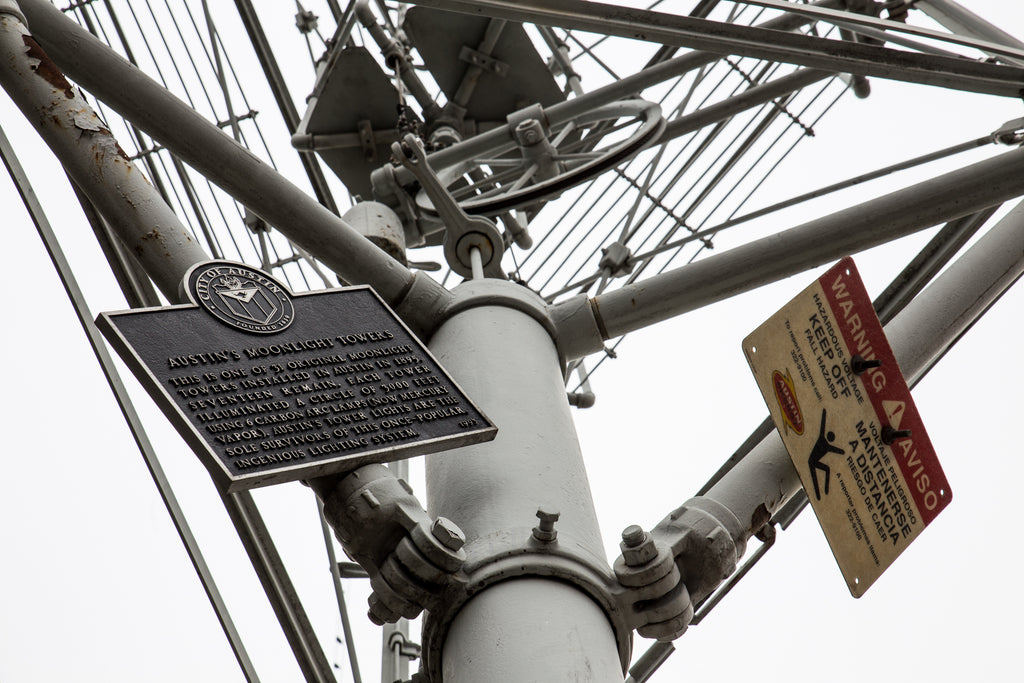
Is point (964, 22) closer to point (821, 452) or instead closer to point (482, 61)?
point (821, 452)

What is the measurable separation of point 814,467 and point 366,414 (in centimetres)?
192

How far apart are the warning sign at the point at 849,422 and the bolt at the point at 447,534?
4.85ft

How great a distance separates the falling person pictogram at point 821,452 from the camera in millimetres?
4812

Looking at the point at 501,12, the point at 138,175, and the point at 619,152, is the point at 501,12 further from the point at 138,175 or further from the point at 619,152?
the point at 619,152

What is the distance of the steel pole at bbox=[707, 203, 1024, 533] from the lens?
4883mm

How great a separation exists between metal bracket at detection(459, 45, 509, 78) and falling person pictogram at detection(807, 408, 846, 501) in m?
6.11

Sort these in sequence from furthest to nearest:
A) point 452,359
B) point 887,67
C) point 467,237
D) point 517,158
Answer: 1. point 517,158
2. point 467,237
3. point 452,359
4. point 887,67

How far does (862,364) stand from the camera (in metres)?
5.10

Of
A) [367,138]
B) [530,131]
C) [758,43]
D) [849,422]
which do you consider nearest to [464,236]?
[758,43]

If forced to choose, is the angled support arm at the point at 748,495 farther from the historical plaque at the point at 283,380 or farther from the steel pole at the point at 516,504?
the historical plaque at the point at 283,380

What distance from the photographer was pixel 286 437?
399 cm

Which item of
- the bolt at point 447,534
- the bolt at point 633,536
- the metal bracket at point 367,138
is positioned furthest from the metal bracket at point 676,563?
the metal bracket at point 367,138

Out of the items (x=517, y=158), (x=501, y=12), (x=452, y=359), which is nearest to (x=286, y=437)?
(x=452, y=359)

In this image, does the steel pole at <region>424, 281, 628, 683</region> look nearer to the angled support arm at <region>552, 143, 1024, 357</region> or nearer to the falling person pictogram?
the angled support arm at <region>552, 143, 1024, 357</region>
